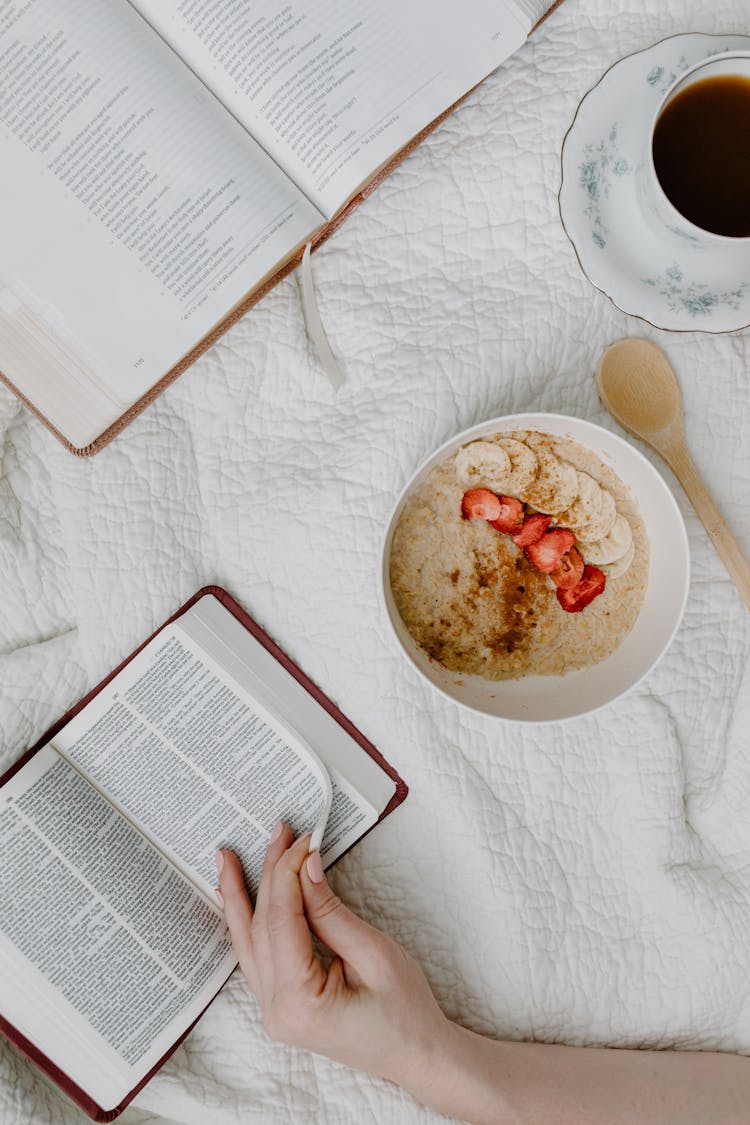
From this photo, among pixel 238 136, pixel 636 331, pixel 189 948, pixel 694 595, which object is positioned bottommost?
pixel 694 595

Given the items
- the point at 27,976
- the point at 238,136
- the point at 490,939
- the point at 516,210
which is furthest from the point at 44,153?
the point at 490,939

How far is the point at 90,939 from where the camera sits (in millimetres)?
840

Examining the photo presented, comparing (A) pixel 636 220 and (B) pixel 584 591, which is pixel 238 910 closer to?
(B) pixel 584 591

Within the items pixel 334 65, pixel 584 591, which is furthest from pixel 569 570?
pixel 334 65

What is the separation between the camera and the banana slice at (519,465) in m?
0.83

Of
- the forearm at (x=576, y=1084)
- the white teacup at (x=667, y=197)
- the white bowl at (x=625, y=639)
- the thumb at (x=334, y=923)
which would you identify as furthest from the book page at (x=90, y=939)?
the white teacup at (x=667, y=197)

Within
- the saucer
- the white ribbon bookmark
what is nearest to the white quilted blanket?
the white ribbon bookmark

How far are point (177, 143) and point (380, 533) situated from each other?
0.40 metres

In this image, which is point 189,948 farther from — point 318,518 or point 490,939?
point 318,518

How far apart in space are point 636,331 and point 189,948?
0.76 metres

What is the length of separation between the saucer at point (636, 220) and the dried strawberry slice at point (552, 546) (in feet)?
0.68

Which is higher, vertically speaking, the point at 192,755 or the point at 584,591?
the point at 192,755

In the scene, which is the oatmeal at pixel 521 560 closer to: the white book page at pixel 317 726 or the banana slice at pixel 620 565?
the banana slice at pixel 620 565

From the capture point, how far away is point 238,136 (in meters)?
0.79
